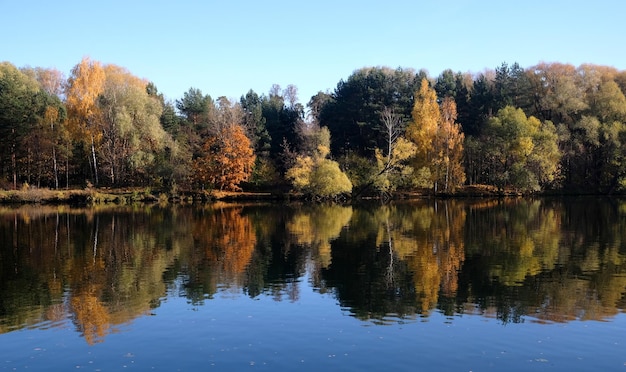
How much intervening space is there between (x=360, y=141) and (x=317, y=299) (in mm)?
57702

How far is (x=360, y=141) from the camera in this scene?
239 feet

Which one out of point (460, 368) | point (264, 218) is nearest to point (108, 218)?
point (264, 218)

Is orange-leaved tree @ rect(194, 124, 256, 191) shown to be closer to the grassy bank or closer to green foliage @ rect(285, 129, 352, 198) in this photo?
the grassy bank

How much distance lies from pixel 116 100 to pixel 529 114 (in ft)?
173

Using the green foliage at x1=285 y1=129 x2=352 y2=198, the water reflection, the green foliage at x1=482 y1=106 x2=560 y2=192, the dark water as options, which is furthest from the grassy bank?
the green foliage at x1=482 y1=106 x2=560 y2=192

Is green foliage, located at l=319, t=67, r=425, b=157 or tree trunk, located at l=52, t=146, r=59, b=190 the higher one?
green foliage, located at l=319, t=67, r=425, b=157

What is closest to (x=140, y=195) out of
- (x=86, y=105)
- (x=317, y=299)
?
(x=86, y=105)

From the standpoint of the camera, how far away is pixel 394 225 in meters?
35.5

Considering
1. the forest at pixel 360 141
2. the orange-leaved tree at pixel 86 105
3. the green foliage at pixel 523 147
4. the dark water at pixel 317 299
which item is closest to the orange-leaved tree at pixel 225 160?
the forest at pixel 360 141

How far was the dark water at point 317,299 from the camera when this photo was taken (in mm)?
11414

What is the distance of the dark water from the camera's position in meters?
11.4

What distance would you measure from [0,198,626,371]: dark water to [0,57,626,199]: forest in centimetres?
3167

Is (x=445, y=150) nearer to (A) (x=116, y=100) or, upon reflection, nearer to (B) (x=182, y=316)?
(A) (x=116, y=100)

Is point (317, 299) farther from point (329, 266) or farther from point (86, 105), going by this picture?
point (86, 105)
